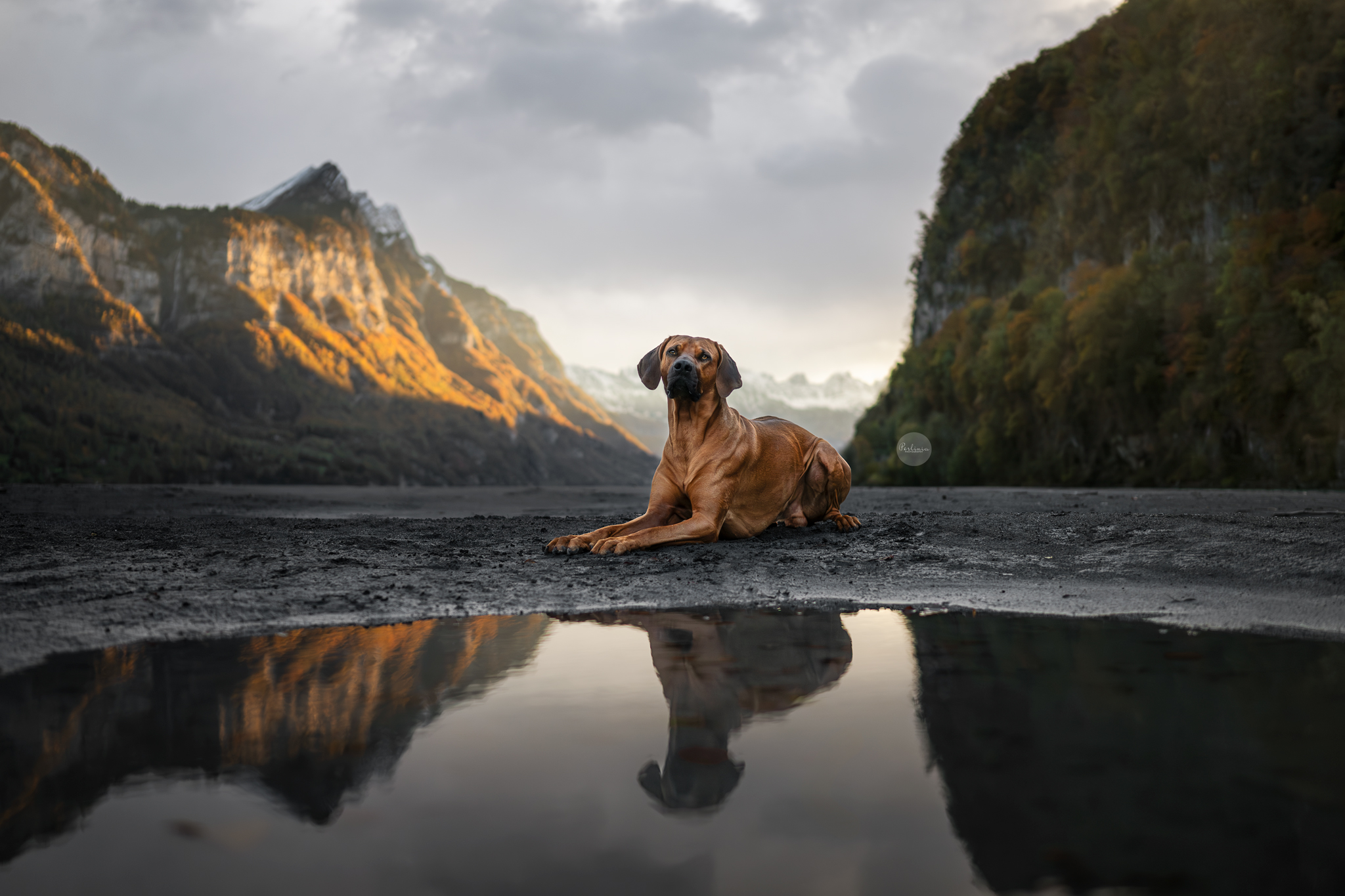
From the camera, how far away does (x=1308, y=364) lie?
2233cm

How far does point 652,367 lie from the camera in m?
7.27

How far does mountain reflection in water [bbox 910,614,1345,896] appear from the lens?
1.32 meters

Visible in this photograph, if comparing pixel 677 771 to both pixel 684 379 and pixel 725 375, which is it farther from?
pixel 725 375

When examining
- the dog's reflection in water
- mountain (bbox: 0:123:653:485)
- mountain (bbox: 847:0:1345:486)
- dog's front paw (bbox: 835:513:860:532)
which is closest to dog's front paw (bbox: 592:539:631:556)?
the dog's reflection in water

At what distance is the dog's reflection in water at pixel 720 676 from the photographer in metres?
1.74

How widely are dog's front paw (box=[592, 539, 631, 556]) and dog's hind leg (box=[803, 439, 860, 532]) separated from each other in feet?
8.52

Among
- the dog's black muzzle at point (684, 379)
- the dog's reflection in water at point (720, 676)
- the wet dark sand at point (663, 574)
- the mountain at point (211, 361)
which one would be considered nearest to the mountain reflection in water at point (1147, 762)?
the dog's reflection in water at point (720, 676)

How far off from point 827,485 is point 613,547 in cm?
277

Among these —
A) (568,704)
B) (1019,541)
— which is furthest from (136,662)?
(1019,541)

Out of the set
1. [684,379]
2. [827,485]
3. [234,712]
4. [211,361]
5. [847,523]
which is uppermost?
[211,361]

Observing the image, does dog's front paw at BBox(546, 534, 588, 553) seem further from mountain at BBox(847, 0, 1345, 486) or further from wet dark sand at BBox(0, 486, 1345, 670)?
mountain at BBox(847, 0, 1345, 486)

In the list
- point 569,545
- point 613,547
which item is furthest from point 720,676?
point 569,545

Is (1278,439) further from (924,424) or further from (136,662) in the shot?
(136,662)

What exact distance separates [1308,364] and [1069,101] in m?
24.8
